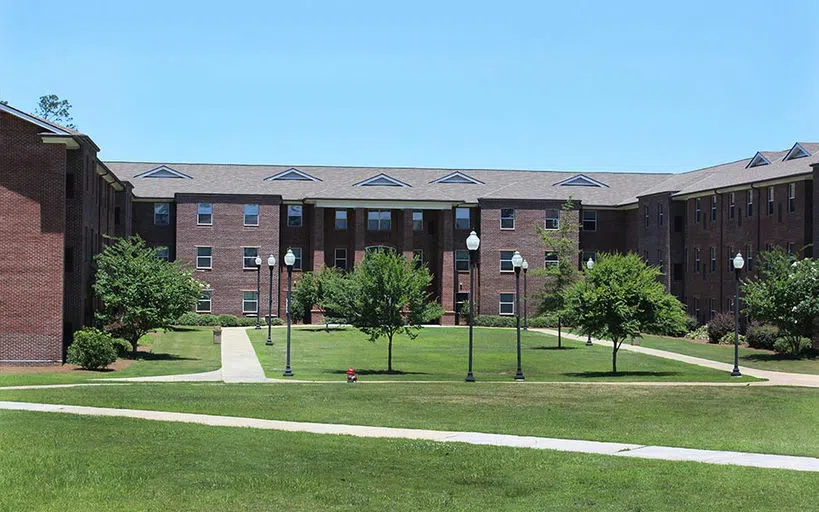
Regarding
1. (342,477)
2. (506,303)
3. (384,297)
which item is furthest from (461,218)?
(342,477)

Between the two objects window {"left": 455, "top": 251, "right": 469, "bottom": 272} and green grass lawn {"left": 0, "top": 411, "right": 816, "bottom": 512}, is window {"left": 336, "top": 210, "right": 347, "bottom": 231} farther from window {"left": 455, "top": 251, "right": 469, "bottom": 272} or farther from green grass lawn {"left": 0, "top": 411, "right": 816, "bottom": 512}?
green grass lawn {"left": 0, "top": 411, "right": 816, "bottom": 512}

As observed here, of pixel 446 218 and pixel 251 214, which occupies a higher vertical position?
pixel 251 214

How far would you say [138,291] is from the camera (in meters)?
46.5

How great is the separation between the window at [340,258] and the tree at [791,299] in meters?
33.9

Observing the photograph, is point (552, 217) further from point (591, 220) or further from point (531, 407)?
point (531, 407)

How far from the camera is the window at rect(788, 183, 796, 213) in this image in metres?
58.0

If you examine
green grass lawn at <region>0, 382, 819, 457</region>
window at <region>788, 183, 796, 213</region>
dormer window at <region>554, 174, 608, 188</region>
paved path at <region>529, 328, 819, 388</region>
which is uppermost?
dormer window at <region>554, 174, 608, 188</region>

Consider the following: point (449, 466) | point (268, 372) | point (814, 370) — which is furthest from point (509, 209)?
point (449, 466)

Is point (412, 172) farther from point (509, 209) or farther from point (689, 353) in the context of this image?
point (689, 353)

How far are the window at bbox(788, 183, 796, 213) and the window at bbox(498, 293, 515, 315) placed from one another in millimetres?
24346

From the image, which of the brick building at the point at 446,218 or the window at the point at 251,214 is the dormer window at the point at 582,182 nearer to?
the brick building at the point at 446,218

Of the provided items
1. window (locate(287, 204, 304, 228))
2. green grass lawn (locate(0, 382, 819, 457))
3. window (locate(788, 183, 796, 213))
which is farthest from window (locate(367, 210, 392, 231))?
green grass lawn (locate(0, 382, 819, 457))

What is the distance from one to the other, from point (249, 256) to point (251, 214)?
9.52 feet

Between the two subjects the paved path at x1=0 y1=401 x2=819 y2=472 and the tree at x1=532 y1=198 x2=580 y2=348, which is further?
the tree at x1=532 y1=198 x2=580 y2=348
